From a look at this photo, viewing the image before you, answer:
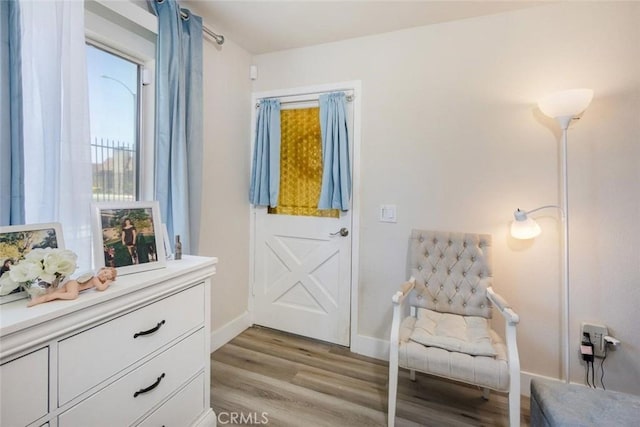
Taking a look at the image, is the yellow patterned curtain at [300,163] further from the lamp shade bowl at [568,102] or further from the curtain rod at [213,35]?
the lamp shade bowl at [568,102]

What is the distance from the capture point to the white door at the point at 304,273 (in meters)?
2.50

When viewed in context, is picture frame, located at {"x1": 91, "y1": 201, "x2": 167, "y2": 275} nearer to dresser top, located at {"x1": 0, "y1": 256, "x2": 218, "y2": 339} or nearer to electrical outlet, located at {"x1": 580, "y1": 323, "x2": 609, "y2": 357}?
dresser top, located at {"x1": 0, "y1": 256, "x2": 218, "y2": 339}

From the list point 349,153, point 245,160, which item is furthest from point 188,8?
point 349,153

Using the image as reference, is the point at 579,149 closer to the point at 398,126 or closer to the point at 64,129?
the point at 398,126

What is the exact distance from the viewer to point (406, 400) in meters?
1.88

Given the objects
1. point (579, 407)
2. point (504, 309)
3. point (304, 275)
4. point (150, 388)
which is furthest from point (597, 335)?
point (150, 388)

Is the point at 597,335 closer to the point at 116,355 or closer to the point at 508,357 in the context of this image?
the point at 508,357

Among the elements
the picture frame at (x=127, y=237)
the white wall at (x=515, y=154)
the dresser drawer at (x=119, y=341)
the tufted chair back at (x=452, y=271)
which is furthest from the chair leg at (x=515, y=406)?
the picture frame at (x=127, y=237)

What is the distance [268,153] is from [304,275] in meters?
1.11

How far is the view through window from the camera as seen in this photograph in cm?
163

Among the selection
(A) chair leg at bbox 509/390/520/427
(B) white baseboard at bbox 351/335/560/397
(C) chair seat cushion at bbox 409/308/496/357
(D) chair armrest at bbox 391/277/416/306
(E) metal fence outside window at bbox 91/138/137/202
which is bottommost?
(B) white baseboard at bbox 351/335/560/397

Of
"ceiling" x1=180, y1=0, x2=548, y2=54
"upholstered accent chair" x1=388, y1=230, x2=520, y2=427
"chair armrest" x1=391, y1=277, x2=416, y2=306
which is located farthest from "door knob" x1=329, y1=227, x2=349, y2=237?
"ceiling" x1=180, y1=0, x2=548, y2=54

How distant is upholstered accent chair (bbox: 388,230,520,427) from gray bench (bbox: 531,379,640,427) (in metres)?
0.19

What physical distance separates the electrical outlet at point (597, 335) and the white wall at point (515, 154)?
1.7 inches
